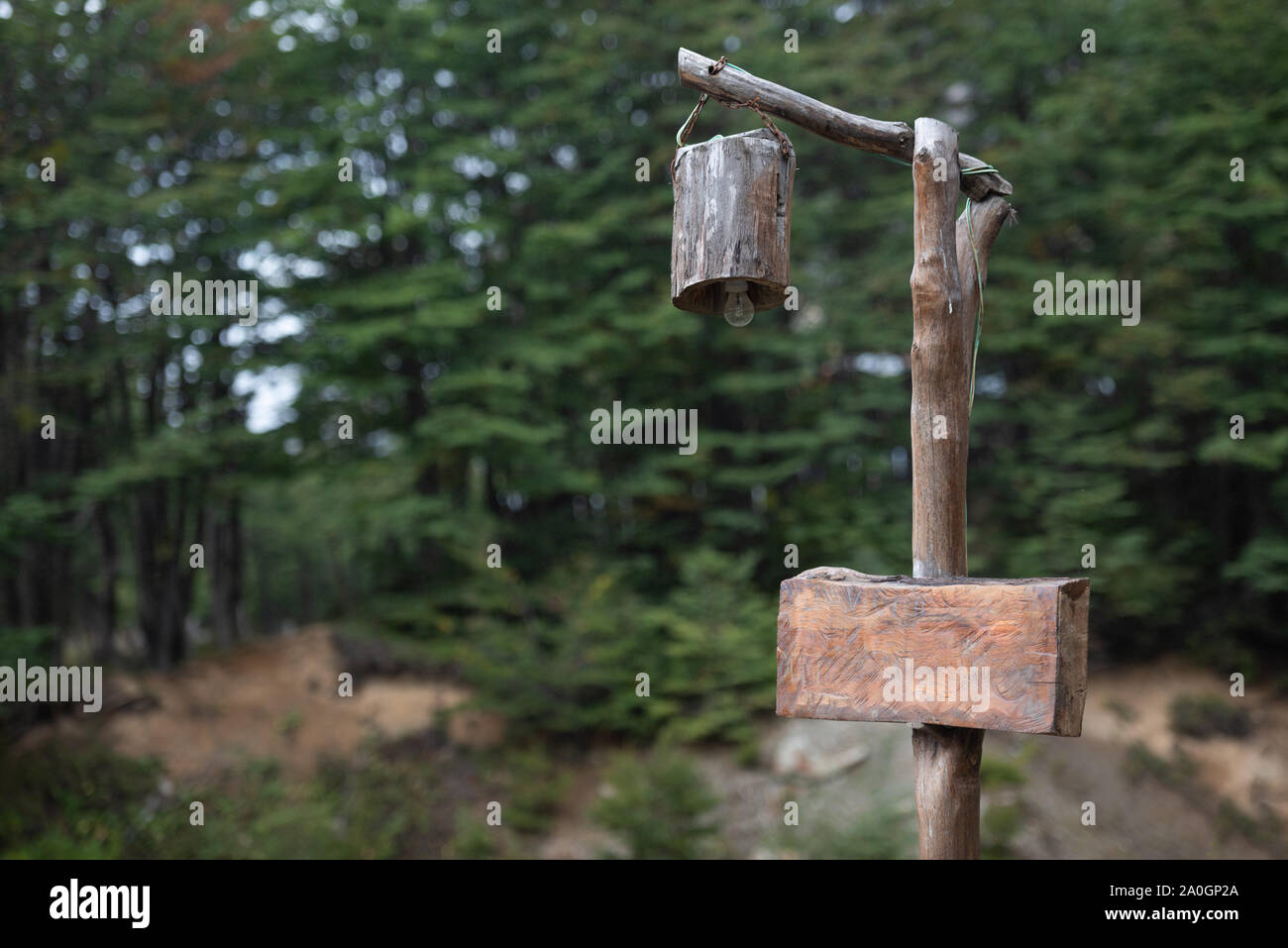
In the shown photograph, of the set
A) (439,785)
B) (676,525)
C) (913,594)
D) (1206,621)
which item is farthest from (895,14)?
(913,594)

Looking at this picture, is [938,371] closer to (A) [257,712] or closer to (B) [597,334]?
(B) [597,334]

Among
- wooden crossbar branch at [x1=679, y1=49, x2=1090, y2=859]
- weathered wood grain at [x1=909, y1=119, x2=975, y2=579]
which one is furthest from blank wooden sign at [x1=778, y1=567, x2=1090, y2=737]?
weathered wood grain at [x1=909, y1=119, x2=975, y2=579]

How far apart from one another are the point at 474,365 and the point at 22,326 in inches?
191

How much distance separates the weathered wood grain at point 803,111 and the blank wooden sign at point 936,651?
4.26ft

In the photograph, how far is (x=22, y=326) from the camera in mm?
10438

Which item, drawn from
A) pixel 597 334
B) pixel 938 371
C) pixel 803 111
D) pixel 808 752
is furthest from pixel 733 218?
pixel 597 334

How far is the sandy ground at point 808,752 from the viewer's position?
29.2 feet

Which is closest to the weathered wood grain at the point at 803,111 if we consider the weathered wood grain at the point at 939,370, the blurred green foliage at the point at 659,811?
the weathered wood grain at the point at 939,370

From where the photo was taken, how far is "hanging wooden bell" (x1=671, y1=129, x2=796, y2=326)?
2697 millimetres

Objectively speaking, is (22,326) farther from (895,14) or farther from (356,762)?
(895,14)

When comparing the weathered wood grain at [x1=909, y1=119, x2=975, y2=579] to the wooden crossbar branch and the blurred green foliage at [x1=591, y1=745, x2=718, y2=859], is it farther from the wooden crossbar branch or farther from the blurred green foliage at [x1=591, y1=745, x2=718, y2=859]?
the blurred green foliage at [x1=591, y1=745, x2=718, y2=859]

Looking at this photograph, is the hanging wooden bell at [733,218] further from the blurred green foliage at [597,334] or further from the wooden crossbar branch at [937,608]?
the blurred green foliage at [597,334]

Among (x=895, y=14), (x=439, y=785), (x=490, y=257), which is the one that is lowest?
(x=439, y=785)

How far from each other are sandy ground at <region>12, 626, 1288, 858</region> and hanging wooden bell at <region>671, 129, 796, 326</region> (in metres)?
6.14
